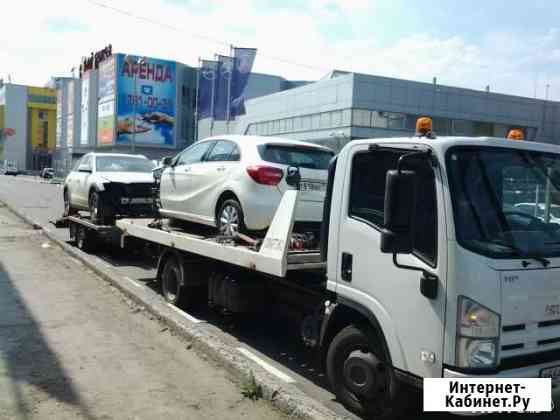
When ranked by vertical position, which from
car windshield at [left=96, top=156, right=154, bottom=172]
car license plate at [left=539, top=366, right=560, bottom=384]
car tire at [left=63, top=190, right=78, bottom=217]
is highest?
car windshield at [left=96, top=156, right=154, bottom=172]

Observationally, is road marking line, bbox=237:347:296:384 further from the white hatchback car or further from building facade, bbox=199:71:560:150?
building facade, bbox=199:71:560:150

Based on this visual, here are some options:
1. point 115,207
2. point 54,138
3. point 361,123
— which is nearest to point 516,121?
point 361,123

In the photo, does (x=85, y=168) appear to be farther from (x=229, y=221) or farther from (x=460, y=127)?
(x=460, y=127)

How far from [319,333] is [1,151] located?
110m

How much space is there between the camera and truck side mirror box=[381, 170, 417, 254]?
11.4 feet

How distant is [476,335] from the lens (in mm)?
3381

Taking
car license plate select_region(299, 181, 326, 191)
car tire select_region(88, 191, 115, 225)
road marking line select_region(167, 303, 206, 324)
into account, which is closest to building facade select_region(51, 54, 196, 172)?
car tire select_region(88, 191, 115, 225)

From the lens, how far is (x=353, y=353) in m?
4.19

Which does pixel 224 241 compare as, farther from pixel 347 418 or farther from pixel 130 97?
pixel 130 97

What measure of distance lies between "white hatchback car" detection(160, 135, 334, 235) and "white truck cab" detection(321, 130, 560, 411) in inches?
89.8

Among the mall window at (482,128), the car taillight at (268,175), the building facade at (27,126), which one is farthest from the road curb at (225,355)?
the building facade at (27,126)

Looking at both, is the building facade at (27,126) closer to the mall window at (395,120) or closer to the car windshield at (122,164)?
the mall window at (395,120)

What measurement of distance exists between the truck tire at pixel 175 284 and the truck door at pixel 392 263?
335 cm

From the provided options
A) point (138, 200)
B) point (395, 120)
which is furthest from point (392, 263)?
point (395, 120)
